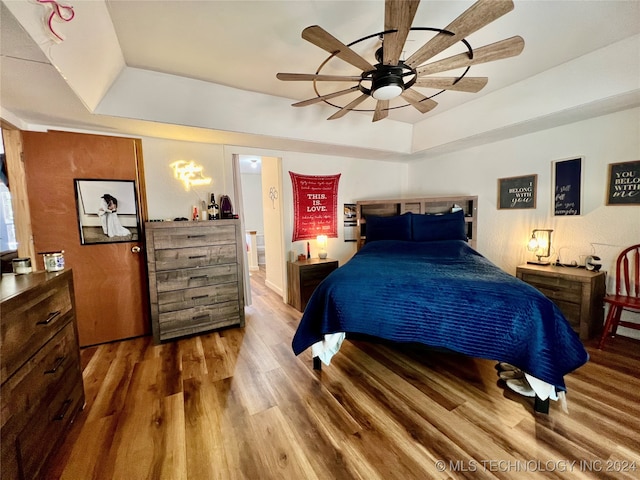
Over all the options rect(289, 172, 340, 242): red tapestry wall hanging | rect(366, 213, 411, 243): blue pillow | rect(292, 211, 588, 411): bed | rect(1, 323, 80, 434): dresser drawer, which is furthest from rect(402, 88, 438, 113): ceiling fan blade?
rect(1, 323, 80, 434): dresser drawer

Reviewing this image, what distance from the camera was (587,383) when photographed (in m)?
1.85

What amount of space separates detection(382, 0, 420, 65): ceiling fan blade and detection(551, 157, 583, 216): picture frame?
2569mm

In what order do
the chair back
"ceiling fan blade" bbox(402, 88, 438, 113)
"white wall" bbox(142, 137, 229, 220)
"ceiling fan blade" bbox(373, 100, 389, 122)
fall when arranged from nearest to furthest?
"ceiling fan blade" bbox(402, 88, 438, 113), "ceiling fan blade" bbox(373, 100, 389, 122), the chair back, "white wall" bbox(142, 137, 229, 220)

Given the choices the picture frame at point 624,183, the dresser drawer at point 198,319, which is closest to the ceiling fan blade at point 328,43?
the dresser drawer at point 198,319

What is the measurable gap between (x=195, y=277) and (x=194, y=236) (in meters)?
0.45

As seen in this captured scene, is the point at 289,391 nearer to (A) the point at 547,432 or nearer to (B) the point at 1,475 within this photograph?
(B) the point at 1,475

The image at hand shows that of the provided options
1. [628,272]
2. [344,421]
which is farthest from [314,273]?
[628,272]

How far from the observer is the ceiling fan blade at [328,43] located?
49.7 inches

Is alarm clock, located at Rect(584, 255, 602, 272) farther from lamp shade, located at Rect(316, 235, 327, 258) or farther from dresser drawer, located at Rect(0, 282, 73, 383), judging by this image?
dresser drawer, located at Rect(0, 282, 73, 383)

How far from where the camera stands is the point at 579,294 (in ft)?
8.00

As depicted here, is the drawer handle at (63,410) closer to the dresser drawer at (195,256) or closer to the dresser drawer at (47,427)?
the dresser drawer at (47,427)

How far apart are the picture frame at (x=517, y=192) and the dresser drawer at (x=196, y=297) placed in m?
3.60

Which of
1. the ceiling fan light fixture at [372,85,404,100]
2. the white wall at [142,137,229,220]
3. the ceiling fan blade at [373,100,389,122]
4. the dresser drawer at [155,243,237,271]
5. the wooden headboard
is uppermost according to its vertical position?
the ceiling fan blade at [373,100,389,122]

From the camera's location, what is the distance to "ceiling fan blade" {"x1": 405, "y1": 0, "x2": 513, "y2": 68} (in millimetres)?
1127
